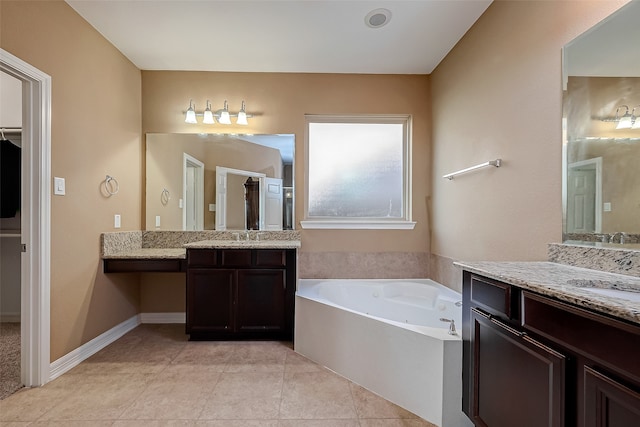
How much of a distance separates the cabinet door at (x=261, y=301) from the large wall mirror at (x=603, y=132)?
1.96 metres

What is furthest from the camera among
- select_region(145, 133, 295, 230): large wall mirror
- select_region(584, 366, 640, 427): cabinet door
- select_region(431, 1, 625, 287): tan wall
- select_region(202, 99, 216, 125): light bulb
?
select_region(145, 133, 295, 230): large wall mirror

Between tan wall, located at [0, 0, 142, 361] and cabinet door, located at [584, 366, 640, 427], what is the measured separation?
109 inches

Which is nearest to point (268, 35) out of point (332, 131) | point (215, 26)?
point (215, 26)

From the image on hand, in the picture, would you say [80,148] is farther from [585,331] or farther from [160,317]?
[585,331]

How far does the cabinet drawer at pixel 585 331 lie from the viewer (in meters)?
0.70

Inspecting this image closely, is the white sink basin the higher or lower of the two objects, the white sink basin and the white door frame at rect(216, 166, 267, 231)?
the lower

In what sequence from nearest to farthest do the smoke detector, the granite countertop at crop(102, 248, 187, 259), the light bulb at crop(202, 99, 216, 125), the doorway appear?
the smoke detector
the granite countertop at crop(102, 248, 187, 259)
the doorway
the light bulb at crop(202, 99, 216, 125)

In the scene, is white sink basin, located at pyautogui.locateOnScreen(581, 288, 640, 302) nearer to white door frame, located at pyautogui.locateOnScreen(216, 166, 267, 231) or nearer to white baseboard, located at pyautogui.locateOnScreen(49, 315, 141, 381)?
white door frame, located at pyautogui.locateOnScreen(216, 166, 267, 231)

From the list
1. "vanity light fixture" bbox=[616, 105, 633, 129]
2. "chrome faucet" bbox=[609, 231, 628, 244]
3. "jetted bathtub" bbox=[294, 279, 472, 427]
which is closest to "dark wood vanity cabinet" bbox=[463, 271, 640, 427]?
"jetted bathtub" bbox=[294, 279, 472, 427]

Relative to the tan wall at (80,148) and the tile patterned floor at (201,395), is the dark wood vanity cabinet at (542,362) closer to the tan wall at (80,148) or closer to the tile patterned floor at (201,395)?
the tile patterned floor at (201,395)

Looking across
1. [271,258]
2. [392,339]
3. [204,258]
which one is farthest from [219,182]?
[392,339]

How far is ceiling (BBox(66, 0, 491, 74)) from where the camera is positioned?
1981mm

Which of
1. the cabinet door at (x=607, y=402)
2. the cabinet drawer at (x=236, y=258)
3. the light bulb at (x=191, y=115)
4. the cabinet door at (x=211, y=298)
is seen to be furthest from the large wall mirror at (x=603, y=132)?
the light bulb at (x=191, y=115)

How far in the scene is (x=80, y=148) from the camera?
2.13 m
